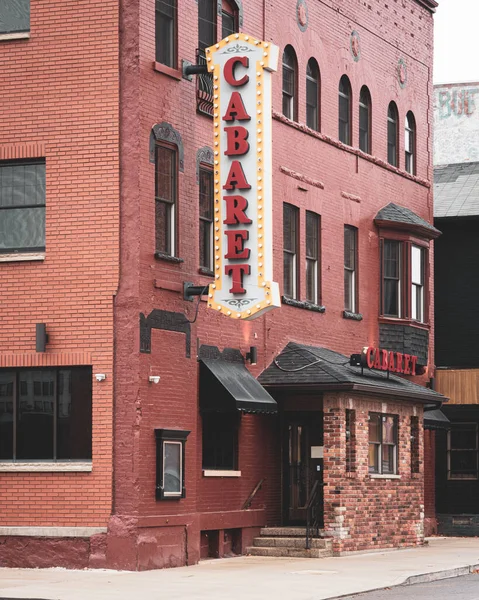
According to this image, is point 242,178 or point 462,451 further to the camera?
point 462,451

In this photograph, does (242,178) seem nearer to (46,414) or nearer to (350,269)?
(46,414)

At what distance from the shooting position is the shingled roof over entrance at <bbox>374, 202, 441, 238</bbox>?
1305 inches

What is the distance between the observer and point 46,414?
A: 24.1m

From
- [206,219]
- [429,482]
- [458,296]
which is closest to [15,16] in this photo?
[206,219]

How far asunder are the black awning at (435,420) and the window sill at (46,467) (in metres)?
13.1

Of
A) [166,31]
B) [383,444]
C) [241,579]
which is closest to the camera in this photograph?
[241,579]

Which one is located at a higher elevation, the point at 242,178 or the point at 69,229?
the point at 242,178

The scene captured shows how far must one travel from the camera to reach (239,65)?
24719mm

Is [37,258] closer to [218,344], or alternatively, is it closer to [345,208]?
[218,344]

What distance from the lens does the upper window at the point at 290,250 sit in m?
29.3

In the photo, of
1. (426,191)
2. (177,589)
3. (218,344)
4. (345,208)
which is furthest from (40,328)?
(426,191)

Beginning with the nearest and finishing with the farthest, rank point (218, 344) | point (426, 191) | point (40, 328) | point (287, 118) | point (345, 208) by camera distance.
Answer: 1. point (40, 328)
2. point (218, 344)
3. point (287, 118)
4. point (345, 208)
5. point (426, 191)

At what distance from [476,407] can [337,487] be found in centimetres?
1042

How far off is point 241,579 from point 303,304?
8.86 meters
